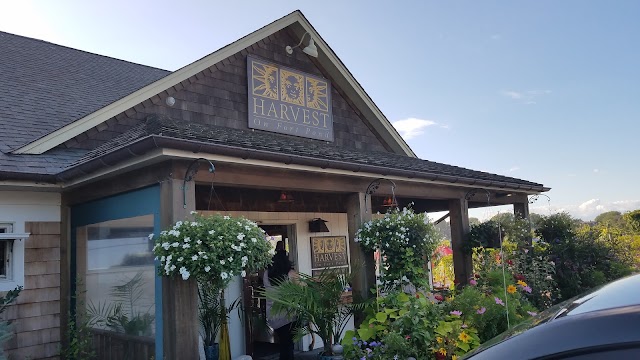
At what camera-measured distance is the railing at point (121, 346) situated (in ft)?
17.3

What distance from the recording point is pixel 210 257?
4383 mm

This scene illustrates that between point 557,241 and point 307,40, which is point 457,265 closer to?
point 557,241

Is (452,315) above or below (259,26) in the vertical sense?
below

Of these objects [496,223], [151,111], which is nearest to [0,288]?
[151,111]

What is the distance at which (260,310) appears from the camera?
8367 millimetres

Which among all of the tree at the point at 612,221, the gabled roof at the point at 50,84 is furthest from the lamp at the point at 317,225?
the tree at the point at 612,221

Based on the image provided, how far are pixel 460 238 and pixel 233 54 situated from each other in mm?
5276

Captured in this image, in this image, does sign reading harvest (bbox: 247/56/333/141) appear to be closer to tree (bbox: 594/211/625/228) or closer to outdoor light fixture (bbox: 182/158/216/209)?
outdoor light fixture (bbox: 182/158/216/209)

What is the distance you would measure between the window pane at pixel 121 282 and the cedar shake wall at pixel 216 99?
5.46 feet

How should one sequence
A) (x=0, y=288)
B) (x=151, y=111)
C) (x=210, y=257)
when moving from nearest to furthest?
(x=210, y=257) → (x=0, y=288) → (x=151, y=111)

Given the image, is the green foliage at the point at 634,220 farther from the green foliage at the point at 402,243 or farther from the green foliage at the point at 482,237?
the green foliage at the point at 402,243

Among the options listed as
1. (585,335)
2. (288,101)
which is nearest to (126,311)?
(288,101)

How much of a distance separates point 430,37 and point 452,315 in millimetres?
8276

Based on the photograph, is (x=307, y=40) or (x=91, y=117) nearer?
(x=91, y=117)
